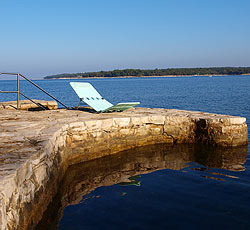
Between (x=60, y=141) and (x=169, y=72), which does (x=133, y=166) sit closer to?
A: (x=60, y=141)

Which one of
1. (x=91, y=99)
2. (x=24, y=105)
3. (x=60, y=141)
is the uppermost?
(x=91, y=99)

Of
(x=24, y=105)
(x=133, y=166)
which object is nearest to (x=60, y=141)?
(x=133, y=166)

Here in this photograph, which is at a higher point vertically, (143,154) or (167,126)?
(167,126)

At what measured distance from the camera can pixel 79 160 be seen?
20.5ft

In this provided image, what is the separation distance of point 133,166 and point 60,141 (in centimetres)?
191

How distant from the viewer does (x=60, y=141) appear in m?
5.40

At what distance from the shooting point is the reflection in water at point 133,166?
493cm

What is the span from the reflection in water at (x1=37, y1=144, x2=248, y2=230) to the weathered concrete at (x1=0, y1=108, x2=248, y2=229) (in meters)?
0.20

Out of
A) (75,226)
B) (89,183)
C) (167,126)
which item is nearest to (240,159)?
(167,126)

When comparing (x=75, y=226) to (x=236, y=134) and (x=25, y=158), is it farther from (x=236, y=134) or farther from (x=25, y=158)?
(x=236, y=134)

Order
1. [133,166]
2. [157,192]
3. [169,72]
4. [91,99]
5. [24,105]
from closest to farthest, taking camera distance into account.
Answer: [157,192]
[133,166]
[91,99]
[24,105]
[169,72]

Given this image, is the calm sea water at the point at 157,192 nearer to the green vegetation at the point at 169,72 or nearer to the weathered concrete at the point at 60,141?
the weathered concrete at the point at 60,141

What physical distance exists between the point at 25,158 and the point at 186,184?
3.20m

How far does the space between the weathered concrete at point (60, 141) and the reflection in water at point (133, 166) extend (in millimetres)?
200
